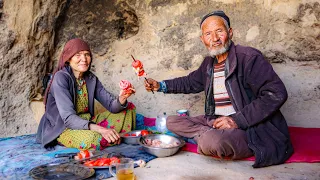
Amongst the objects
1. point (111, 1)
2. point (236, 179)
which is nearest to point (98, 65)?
point (111, 1)

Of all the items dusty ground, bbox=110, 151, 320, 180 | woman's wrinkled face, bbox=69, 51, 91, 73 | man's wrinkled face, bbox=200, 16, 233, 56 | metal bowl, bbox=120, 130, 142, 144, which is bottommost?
dusty ground, bbox=110, 151, 320, 180

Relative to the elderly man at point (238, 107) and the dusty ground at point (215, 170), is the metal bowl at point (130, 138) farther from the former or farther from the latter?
the dusty ground at point (215, 170)

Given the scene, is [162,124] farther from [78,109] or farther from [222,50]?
[222,50]

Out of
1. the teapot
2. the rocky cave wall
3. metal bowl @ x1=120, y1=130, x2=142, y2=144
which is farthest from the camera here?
the rocky cave wall

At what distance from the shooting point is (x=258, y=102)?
116 inches

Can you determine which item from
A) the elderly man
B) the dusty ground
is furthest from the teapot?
the dusty ground

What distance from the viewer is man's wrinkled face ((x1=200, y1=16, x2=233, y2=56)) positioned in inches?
130

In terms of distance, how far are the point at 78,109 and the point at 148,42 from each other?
229cm

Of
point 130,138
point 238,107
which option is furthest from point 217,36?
point 130,138

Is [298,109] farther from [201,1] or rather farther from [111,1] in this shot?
[111,1]

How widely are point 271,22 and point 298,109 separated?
1.32 meters

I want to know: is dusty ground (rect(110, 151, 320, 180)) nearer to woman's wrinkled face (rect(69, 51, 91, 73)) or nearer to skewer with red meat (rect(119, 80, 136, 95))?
skewer with red meat (rect(119, 80, 136, 95))

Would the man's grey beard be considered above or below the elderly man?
above

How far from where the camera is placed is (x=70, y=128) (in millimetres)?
3549
